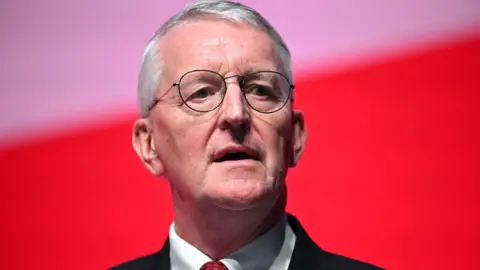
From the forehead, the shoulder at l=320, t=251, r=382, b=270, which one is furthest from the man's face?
the shoulder at l=320, t=251, r=382, b=270

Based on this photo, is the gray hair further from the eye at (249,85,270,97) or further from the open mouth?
the open mouth

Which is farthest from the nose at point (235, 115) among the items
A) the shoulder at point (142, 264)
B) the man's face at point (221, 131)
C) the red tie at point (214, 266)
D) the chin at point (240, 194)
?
the shoulder at point (142, 264)

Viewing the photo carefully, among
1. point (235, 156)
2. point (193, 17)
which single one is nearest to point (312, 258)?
point (235, 156)

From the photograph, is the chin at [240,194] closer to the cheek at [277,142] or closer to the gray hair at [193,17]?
the cheek at [277,142]

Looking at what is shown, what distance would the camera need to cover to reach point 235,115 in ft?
6.16

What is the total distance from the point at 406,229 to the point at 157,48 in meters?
1.00

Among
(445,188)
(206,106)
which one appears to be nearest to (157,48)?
(206,106)

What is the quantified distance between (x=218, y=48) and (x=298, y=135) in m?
0.36

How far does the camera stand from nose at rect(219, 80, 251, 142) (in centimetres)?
188

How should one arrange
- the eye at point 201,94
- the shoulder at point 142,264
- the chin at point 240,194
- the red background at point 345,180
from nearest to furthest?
1. the chin at point 240,194
2. the eye at point 201,94
3. the shoulder at point 142,264
4. the red background at point 345,180

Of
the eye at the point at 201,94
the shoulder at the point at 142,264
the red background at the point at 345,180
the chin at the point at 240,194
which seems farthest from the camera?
the red background at the point at 345,180

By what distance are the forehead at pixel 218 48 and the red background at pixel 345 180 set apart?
2.15ft

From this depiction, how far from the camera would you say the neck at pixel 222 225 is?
1.98m

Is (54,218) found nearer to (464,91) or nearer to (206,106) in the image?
(206,106)
